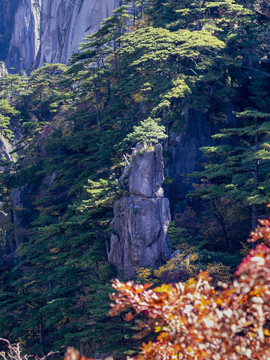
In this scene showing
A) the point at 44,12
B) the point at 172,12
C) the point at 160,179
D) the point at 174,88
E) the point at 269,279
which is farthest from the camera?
the point at 44,12

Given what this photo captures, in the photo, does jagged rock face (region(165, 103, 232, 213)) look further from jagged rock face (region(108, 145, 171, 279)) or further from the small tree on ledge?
jagged rock face (region(108, 145, 171, 279))

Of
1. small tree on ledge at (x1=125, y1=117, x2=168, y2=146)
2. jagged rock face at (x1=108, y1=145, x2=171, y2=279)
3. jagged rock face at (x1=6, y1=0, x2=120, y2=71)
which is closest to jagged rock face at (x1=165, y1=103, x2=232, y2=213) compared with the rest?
small tree on ledge at (x1=125, y1=117, x2=168, y2=146)

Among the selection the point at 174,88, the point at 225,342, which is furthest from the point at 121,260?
the point at 225,342

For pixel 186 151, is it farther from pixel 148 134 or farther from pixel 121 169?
pixel 148 134

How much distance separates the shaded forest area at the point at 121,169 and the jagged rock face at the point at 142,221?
0.72 metres

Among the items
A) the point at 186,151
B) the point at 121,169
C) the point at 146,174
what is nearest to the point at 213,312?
the point at 146,174

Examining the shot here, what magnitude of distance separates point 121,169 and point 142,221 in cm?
432

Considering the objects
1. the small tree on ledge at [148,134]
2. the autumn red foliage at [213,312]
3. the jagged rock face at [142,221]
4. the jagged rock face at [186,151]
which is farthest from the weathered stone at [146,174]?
the autumn red foliage at [213,312]

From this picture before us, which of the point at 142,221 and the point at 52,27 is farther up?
the point at 52,27

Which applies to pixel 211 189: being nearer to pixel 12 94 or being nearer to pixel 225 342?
pixel 225 342

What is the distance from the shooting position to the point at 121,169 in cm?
1945

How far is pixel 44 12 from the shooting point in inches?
2217

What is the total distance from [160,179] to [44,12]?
161 feet

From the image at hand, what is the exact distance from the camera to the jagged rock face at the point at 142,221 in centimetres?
1581
